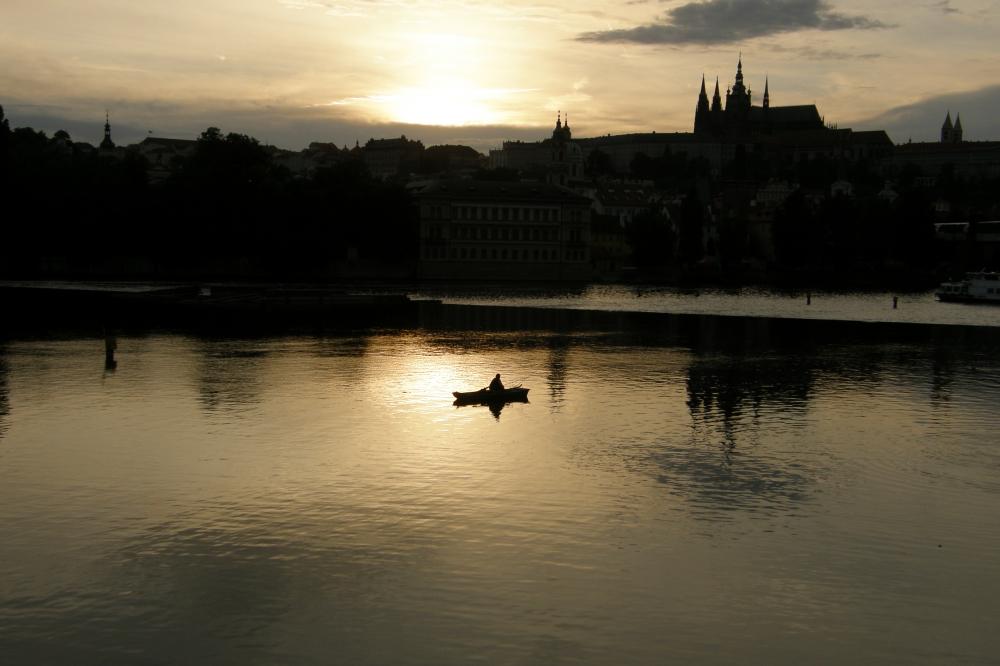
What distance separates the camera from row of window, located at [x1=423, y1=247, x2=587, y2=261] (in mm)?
184750

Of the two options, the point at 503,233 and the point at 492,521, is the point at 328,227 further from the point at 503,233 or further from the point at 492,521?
the point at 492,521

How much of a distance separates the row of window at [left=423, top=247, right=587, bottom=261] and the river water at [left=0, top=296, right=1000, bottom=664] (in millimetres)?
136553

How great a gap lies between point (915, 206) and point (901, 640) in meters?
185

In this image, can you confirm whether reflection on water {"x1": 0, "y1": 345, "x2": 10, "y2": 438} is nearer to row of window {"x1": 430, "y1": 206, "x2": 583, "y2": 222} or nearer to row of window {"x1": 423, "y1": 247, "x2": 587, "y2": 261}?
row of window {"x1": 423, "y1": 247, "x2": 587, "y2": 261}

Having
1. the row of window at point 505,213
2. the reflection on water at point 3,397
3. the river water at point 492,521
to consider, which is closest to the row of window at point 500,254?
the row of window at point 505,213

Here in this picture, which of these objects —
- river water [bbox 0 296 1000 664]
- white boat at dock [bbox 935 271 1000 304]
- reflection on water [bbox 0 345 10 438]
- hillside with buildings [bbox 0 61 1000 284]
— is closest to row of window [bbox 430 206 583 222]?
hillside with buildings [bbox 0 61 1000 284]

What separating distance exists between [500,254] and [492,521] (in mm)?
166120

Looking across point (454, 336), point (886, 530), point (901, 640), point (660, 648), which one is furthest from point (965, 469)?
point (454, 336)

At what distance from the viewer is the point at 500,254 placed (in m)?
190

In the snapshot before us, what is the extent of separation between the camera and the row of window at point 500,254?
18475 cm

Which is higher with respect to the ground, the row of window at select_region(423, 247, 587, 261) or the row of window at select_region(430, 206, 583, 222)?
the row of window at select_region(430, 206, 583, 222)

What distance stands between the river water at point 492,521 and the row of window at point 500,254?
5376 inches

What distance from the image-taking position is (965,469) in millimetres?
30781

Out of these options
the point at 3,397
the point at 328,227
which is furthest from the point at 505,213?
the point at 3,397
